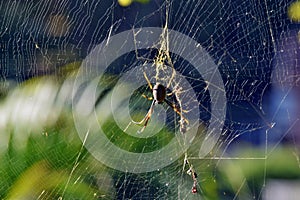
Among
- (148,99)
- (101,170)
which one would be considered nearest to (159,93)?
(148,99)

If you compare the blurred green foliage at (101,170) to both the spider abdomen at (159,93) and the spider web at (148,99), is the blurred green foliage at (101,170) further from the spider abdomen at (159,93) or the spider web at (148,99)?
the spider abdomen at (159,93)

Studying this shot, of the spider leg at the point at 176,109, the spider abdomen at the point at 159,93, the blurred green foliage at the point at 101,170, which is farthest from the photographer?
the spider leg at the point at 176,109

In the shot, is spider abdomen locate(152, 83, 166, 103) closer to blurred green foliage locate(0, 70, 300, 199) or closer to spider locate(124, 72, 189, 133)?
spider locate(124, 72, 189, 133)

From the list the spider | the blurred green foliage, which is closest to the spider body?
the spider

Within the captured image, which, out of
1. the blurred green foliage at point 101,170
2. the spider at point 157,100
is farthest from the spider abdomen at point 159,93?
the blurred green foliage at point 101,170

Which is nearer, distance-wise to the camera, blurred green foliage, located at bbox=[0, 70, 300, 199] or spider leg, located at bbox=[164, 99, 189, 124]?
blurred green foliage, located at bbox=[0, 70, 300, 199]

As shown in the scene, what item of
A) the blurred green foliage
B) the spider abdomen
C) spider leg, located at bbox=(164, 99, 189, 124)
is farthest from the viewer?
spider leg, located at bbox=(164, 99, 189, 124)

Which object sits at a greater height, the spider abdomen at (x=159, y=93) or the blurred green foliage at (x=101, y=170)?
the spider abdomen at (x=159, y=93)
